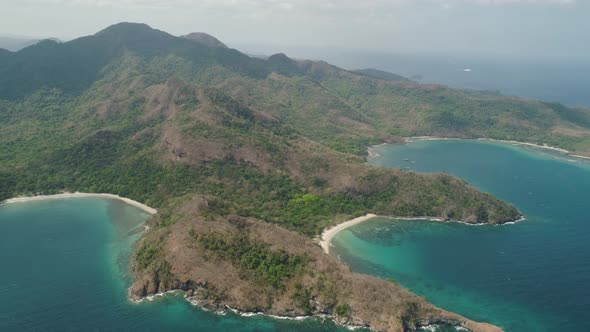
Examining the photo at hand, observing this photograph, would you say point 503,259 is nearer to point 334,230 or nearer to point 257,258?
point 334,230

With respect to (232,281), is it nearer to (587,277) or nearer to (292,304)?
(292,304)

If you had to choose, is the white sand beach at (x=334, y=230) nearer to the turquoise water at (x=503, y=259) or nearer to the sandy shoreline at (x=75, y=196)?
the turquoise water at (x=503, y=259)

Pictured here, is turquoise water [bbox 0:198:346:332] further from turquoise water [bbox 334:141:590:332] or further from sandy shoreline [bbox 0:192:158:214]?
turquoise water [bbox 334:141:590:332]

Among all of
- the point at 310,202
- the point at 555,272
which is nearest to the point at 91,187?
the point at 310,202

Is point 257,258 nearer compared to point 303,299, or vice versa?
point 303,299

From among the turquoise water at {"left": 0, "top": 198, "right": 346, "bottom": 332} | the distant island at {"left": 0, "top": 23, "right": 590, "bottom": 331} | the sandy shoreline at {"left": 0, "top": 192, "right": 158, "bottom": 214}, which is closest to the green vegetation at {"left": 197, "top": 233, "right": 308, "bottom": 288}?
the distant island at {"left": 0, "top": 23, "right": 590, "bottom": 331}

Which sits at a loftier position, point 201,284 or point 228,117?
point 228,117

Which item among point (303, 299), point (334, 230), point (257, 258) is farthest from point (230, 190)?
point (303, 299)
